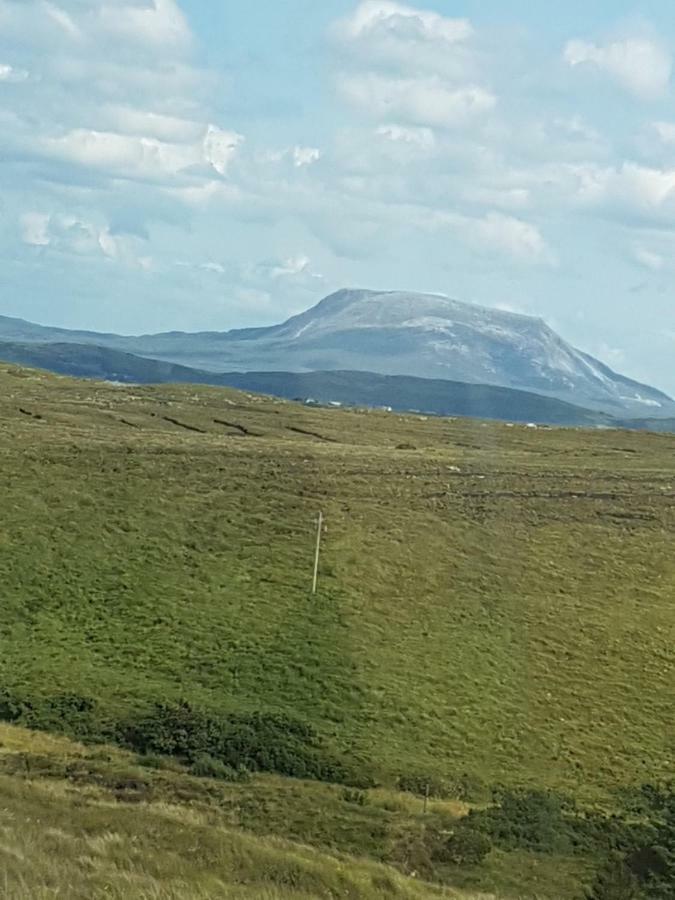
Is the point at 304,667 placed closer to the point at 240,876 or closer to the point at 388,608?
the point at 388,608

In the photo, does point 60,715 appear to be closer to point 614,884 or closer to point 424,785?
point 424,785

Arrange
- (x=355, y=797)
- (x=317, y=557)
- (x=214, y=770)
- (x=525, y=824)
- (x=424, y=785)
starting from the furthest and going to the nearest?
(x=317, y=557) < (x=424, y=785) < (x=214, y=770) < (x=355, y=797) < (x=525, y=824)

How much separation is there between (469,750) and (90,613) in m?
13.2

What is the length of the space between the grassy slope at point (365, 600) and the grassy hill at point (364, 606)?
0.10m

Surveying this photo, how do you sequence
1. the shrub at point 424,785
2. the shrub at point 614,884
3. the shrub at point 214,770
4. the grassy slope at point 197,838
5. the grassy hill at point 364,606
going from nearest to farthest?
the grassy slope at point 197,838 < the shrub at point 614,884 < the shrub at point 214,770 < the shrub at point 424,785 < the grassy hill at point 364,606

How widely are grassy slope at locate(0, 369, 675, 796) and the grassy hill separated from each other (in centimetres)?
10

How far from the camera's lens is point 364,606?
37.1 m

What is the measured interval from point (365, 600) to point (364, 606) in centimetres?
52

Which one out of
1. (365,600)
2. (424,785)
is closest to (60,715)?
(424,785)

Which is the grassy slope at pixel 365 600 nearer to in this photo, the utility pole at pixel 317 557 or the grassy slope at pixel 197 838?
the utility pole at pixel 317 557

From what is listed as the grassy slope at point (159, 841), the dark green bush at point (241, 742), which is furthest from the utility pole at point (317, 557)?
the grassy slope at point (159, 841)

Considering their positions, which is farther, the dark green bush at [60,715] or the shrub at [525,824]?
the dark green bush at [60,715]

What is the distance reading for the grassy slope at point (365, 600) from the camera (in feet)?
97.5

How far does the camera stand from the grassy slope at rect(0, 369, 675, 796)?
29.7m
